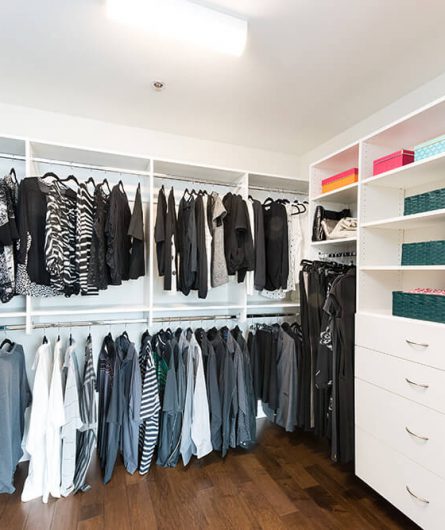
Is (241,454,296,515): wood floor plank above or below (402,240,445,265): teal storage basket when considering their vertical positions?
below

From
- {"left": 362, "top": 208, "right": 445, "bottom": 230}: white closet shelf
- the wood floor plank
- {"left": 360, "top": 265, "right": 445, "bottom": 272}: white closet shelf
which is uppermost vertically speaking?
{"left": 362, "top": 208, "right": 445, "bottom": 230}: white closet shelf

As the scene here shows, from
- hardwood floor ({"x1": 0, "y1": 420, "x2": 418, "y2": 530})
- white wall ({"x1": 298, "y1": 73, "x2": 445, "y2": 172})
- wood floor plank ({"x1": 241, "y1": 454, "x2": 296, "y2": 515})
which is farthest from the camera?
white wall ({"x1": 298, "y1": 73, "x2": 445, "y2": 172})

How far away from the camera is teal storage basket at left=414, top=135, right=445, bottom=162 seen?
57.5 inches

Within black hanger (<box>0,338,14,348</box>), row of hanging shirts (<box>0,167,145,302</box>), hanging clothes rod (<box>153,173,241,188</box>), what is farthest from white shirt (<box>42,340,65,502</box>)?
hanging clothes rod (<box>153,173,241,188</box>)

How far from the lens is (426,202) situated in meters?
1.56

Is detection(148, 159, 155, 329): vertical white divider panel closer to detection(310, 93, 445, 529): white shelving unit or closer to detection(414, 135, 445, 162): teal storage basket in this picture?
detection(310, 93, 445, 529): white shelving unit

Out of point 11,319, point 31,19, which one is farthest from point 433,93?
point 11,319

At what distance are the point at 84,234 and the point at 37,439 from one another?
1231mm

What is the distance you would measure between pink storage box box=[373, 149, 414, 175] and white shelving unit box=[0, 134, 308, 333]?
84 centimetres

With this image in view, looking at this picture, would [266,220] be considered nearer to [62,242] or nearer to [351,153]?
[351,153]

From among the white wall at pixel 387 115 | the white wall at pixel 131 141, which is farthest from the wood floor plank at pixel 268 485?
the white wall at pixel 387 115

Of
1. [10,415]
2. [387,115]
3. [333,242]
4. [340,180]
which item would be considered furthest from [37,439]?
[387,115]

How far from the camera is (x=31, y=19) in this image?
1.46m

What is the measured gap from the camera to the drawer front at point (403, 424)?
1.39m
